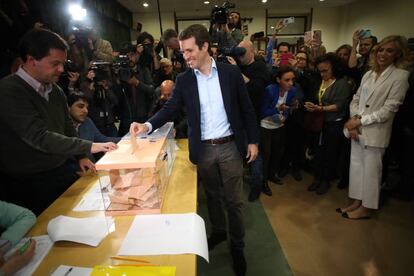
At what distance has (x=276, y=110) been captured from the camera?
2.57 meters

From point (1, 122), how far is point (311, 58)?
10.4 feet

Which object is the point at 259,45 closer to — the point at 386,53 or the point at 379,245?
the point at 386,53

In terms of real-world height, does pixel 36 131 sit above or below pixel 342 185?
above

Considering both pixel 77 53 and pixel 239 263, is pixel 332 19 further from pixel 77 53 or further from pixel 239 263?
pixel 239 263

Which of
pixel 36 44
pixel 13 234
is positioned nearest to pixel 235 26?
pixel 36 44

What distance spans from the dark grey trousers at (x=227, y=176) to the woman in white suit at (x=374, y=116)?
43.5 inches

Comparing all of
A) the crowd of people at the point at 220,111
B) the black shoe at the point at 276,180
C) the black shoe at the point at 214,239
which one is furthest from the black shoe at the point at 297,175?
the black shoe at the point at 214,239

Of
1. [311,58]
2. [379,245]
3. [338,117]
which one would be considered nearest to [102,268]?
[379,245]

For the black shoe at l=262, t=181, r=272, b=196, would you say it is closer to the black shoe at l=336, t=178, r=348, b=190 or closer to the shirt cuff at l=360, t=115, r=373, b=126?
the black shoe at l=336, t=178, r=348, b=190

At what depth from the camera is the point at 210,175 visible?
5.27ft

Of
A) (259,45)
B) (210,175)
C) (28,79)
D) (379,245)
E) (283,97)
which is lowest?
(379,245)

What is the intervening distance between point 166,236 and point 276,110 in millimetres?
1918

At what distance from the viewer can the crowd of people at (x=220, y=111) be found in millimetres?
1263

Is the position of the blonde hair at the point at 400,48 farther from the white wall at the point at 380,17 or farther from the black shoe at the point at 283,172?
the white wall at the point at 380,17
